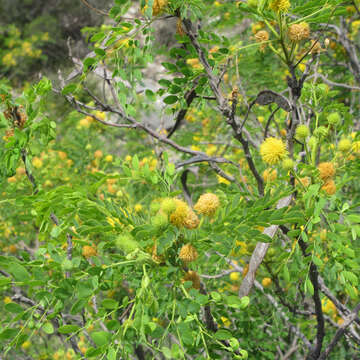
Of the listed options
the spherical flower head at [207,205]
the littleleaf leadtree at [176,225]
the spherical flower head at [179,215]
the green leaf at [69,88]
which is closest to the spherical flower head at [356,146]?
the littleleaf leadtree at [176,225]

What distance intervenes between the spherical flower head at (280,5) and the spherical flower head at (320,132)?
32 cm

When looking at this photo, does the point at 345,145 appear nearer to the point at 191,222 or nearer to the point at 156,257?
the point at 191,222

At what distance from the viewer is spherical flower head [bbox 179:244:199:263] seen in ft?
2.76

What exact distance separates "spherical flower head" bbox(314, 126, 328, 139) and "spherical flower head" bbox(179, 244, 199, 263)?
1.55 ft

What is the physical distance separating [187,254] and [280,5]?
0.67 metres

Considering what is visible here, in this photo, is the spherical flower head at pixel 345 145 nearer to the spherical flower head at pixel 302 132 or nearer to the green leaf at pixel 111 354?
the spherical flower head at pixel 302 132

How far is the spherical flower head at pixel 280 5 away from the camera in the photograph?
0.92m

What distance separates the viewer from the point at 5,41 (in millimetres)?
12031

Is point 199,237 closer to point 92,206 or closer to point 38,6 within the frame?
point 92,206

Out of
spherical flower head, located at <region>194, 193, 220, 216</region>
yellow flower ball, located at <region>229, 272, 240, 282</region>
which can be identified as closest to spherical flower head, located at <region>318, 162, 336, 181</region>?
spherical flower head, located at <region>194, 193, 220, 216</region>

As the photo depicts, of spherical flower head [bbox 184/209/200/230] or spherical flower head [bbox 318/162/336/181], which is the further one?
spherical flower head [bbox 318/162/336/181]

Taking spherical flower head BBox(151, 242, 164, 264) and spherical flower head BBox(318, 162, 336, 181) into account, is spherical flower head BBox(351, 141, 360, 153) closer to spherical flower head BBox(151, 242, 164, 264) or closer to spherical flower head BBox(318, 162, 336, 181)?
spherical flower head BBox(318, 162, 336, 181)

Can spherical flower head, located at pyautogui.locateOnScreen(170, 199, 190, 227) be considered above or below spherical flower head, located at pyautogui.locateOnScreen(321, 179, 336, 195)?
above

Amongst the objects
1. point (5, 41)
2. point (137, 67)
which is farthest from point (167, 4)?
point (5, 41)
